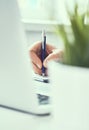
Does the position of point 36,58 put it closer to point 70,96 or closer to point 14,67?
point 14,67

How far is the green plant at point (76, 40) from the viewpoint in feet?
1.37

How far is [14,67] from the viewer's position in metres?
0.57

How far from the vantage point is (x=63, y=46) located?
438mm

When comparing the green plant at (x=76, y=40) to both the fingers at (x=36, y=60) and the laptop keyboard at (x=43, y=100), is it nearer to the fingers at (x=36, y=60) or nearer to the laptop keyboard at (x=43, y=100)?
the laptop keyboard at (x=43, y=100)

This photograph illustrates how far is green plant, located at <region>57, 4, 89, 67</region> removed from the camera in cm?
42

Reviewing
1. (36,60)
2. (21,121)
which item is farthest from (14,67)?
(36,60)

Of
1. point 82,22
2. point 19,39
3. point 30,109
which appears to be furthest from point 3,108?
point 82,22

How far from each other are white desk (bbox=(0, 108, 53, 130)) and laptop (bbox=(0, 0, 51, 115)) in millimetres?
12

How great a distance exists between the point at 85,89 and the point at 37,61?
452 millimetres

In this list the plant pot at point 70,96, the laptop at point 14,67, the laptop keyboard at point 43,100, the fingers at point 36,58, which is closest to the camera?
the plant pot at point 70,96

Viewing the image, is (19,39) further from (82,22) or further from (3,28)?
(82,22)

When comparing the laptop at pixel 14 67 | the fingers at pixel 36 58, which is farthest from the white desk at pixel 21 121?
the fingers at pixel 36 58

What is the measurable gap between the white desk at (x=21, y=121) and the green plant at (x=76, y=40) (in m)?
0.19

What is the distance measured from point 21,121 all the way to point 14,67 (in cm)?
13
